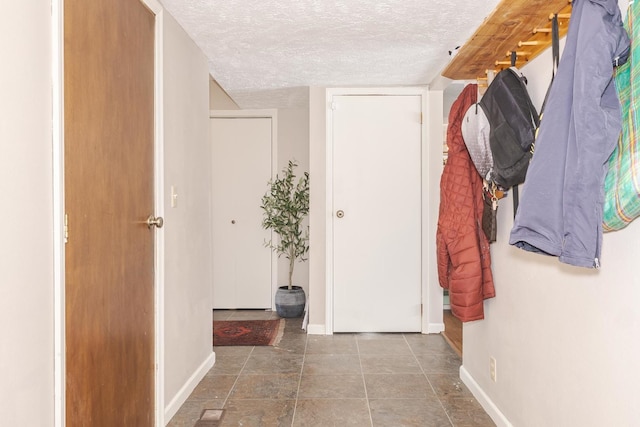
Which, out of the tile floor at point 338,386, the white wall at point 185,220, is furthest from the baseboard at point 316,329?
the white wall at point 185,220

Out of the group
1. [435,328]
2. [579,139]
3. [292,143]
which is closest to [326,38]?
[579,139]

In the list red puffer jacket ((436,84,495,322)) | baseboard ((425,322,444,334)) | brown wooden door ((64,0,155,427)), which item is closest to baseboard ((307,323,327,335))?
baseboard ((425,322,444,334))

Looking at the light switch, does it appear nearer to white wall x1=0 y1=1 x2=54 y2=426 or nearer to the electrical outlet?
white wall x1=0 y1=1 x2=54 y2=426

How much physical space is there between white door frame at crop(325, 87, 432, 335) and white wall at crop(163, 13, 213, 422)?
111cm

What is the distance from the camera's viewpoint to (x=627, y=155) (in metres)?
1.09

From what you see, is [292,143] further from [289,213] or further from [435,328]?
[435,328]

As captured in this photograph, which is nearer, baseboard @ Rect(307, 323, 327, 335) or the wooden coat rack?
the wooden coat rack

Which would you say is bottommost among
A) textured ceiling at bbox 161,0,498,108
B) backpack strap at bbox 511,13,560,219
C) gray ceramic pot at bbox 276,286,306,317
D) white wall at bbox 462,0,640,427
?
gray ceramic pot at bbox 276,286,306,317

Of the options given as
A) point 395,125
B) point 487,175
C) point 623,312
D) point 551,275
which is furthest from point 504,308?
point 395,125

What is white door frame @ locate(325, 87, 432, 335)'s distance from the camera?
3729 mm

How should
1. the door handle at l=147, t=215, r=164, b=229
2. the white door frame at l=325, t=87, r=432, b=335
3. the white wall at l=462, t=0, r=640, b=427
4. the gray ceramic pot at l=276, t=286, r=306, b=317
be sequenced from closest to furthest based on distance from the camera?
1. the white wall at l=462, t=0, r=640, b=427
2. the door handle at l=147, t=215, r=164, b=229
3. the white door frame at l=325, t=87, r=432, b=335
4. the gray ceramic pot at l=276, t=286, r=306, b=317

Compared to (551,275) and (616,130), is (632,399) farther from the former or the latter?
(616,130)

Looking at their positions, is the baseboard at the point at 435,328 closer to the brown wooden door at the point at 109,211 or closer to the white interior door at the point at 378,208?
the white interior door at the point at 378,208

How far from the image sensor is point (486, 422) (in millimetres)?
2215
